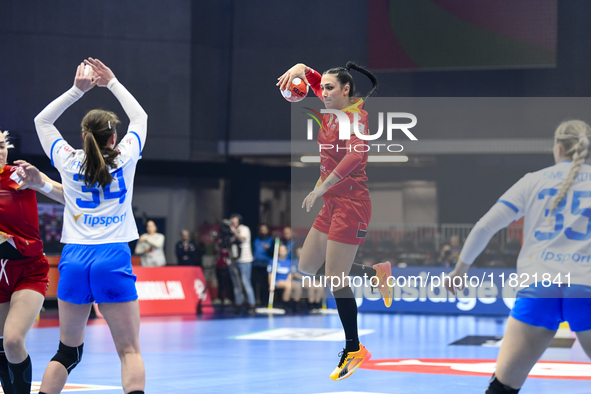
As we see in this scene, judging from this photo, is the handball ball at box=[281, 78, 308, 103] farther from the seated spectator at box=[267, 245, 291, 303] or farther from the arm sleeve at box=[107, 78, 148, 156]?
the seated spectator at box=[267, 245, 291, 303]

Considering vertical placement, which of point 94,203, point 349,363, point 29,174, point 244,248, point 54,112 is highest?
point 54,112

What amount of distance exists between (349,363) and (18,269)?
2.67 m

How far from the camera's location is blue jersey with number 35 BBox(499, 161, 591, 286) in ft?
12.8

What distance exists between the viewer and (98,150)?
437 cm

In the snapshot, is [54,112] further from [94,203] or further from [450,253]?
[450,253]

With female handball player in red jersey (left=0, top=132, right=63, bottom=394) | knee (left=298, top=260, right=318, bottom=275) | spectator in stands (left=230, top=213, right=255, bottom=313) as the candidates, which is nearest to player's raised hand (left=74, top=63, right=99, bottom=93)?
female handball player in red jersey (left=0, top=132, right=63, bottom=394)

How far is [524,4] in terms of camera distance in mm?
17812

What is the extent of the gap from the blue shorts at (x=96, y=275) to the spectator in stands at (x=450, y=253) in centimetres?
1246

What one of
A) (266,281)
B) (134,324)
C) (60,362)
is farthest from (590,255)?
(266,281)

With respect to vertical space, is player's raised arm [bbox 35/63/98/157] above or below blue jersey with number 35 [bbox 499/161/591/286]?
above

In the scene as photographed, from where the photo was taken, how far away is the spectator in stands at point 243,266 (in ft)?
51.0

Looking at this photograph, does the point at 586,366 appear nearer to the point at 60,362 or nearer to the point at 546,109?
the point at 60,362

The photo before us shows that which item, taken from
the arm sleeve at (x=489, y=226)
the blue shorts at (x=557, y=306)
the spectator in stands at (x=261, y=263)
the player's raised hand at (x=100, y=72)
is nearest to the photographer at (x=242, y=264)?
the spectator in stands at (x=261, y=263)

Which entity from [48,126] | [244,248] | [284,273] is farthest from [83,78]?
[284,273]
